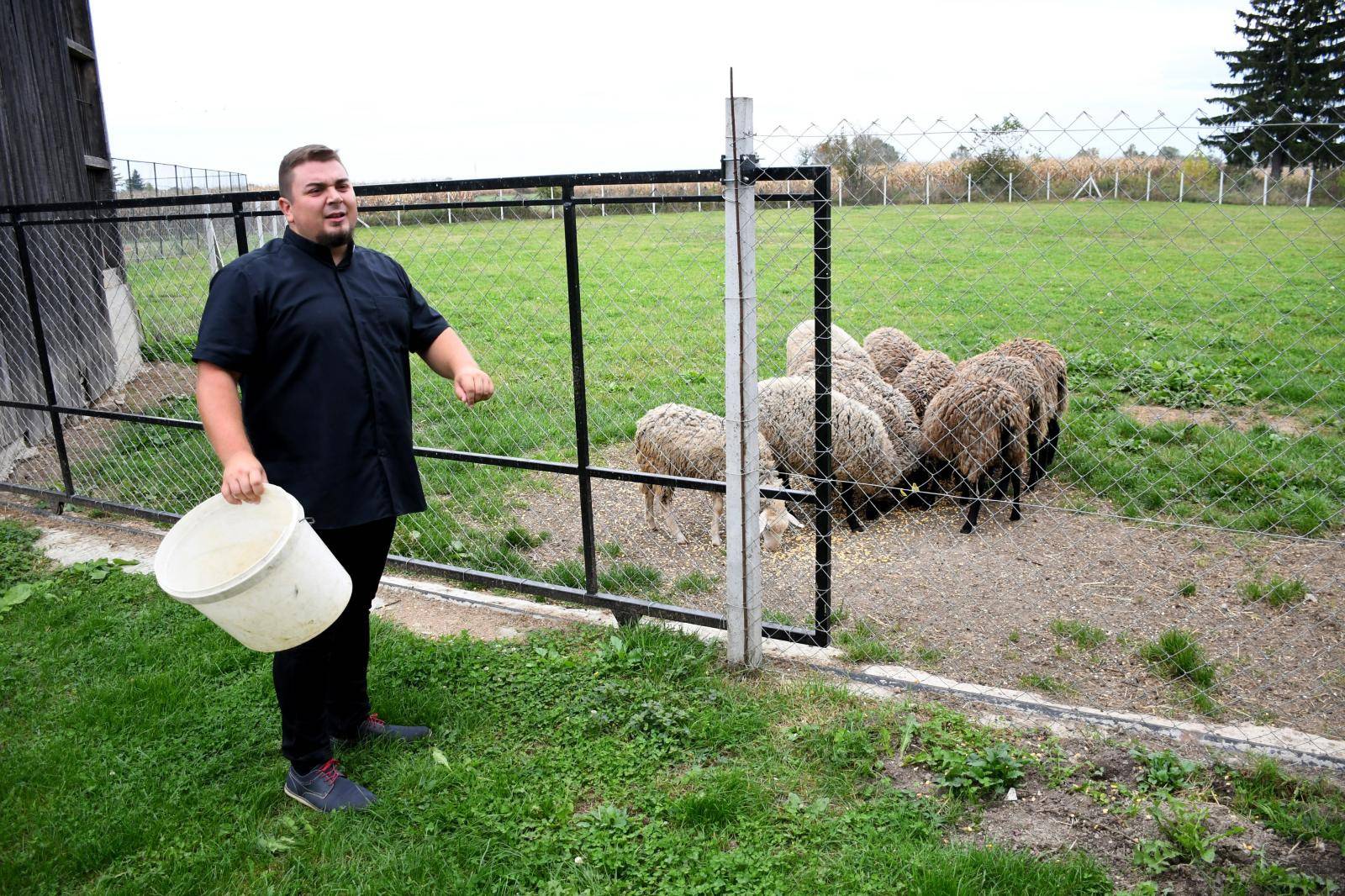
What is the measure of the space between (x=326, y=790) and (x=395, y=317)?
5.87 ft

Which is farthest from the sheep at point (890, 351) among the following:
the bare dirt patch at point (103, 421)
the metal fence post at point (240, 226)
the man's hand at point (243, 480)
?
the bare dirt patch at point (103, 421)

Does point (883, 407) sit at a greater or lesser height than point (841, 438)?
greater

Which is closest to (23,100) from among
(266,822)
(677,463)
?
(677,463)

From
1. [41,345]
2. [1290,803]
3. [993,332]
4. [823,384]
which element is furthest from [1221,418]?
[41,345]

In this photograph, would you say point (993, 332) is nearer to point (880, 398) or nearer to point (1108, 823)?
point (880, 398)

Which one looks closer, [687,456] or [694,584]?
[694,584]

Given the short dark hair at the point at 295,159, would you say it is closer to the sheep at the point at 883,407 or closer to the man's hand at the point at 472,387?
the man's hand at the point at 472,387

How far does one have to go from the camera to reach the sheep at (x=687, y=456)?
668 cm

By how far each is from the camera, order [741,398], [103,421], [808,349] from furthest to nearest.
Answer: [103,421] → [808,349] → [741,398]

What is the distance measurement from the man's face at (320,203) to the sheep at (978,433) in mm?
4760

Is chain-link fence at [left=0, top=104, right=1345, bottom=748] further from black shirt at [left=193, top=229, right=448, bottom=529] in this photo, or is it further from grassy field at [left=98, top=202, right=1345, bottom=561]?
black shirt at [left=193, top=229, right=448, bottom=529]

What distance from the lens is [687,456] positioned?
671 centimetres

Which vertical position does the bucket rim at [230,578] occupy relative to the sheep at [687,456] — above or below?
above

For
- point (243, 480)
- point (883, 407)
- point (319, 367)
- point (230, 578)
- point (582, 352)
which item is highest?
point (319, 367)
